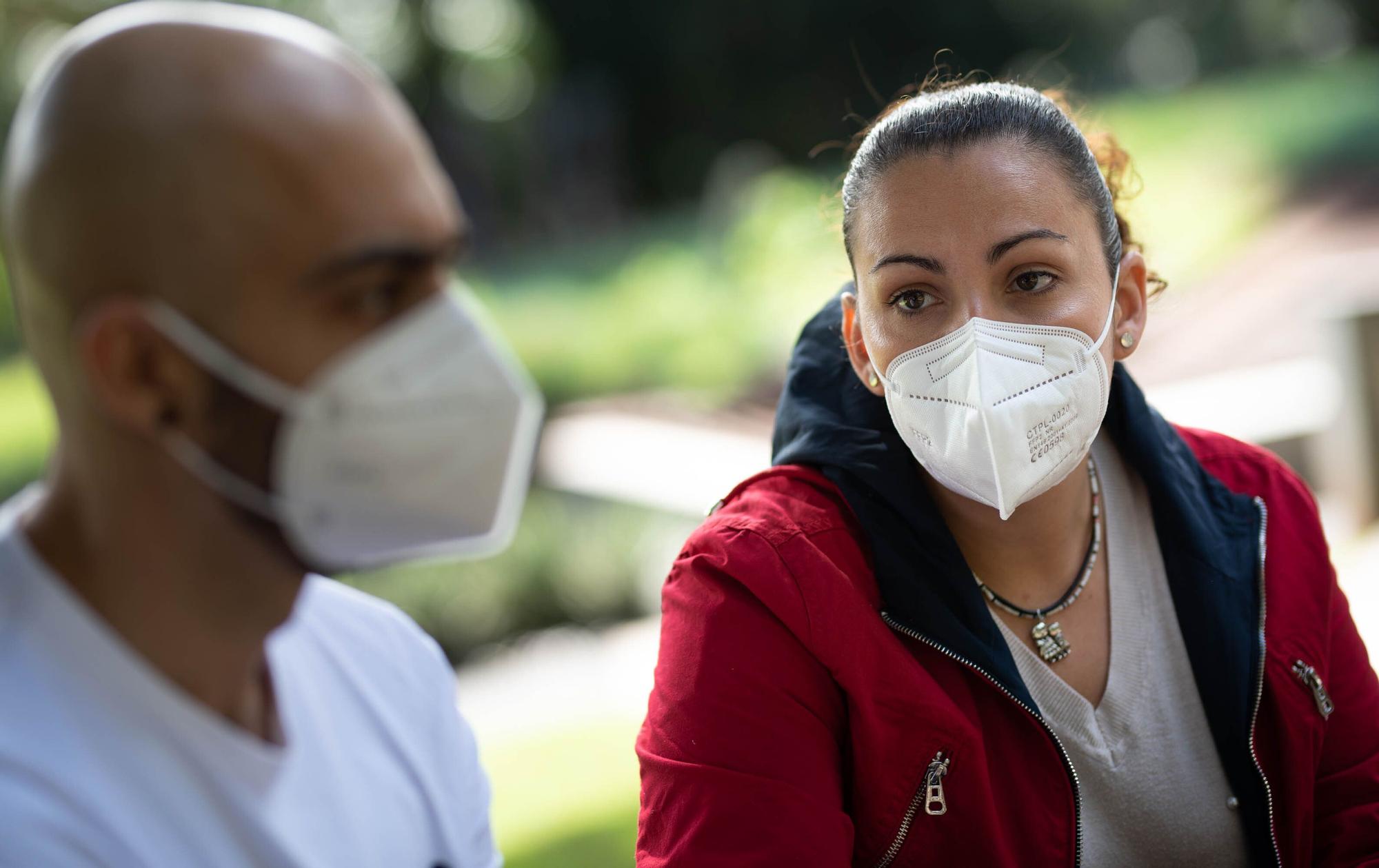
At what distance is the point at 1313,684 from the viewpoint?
7.14 ft

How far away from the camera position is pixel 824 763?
6.26ft

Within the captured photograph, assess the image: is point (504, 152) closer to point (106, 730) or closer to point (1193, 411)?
point (1193, 411)

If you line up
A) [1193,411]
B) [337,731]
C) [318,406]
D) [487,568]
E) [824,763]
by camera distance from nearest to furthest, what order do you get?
[318,406], [337,731], [824,763], [1193,411], [487,568]

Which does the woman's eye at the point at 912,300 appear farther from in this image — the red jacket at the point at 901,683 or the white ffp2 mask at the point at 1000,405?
the red jacket at the point at 901,683

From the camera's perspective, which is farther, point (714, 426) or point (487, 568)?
point (714, 426)

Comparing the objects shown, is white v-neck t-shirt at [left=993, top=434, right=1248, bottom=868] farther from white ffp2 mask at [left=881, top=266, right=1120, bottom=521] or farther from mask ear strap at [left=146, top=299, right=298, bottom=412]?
mask ear strap at [left=146, top=299, right=298, bottom=412]

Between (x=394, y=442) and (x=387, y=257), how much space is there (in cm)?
20

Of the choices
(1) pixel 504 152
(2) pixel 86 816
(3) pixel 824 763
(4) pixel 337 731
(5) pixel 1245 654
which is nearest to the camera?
(2) pixel 86 816

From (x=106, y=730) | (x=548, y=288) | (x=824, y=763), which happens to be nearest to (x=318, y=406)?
(x=106, y=730)

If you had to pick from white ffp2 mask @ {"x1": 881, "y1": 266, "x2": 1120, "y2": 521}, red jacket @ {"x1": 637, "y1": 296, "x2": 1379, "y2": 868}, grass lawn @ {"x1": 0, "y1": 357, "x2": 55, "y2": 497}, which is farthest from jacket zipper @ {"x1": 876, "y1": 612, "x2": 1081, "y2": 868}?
grass lawn @ {"x1": 0, "y1": 357, "x2": 55, "y2": 497}

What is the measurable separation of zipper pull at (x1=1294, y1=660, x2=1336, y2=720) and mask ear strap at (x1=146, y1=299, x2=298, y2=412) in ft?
5.75

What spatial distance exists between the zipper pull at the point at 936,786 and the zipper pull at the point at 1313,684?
702 millimetres

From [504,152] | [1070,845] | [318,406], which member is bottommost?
[1070,845]

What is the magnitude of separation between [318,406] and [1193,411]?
5775 mm
